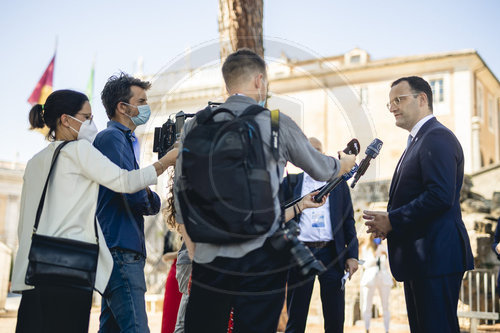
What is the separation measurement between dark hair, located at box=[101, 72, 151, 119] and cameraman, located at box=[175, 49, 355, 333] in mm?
1288

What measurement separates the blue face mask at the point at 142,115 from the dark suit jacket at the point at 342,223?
1971 mm

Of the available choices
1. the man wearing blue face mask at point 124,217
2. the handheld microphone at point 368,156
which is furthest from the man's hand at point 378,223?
the man wearing blue face mask at point 124,217

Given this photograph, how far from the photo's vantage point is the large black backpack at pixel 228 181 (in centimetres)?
257

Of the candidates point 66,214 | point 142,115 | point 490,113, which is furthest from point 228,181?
point 490,113

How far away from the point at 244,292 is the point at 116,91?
6.55ft

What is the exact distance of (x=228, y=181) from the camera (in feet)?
8.44

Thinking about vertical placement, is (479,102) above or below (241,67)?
above

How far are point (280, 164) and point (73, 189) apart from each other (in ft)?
3.94

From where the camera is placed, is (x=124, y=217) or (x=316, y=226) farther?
(x=316, y=226)

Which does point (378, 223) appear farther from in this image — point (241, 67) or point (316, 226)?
point (316, 226)

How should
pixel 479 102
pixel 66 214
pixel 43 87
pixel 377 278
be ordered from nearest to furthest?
pixel 66 214 < pixel 377 278 < pixel 43 87 < pixel 479 102

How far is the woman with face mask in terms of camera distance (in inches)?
120

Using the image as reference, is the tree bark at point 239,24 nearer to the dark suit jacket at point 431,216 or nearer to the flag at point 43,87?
the dark suit jacket at point 431,216

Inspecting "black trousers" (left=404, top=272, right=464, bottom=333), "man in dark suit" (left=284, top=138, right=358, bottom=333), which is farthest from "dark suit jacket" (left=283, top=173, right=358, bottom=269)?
"black trousers" (left=404, top=272, right=464, bottom=333)
